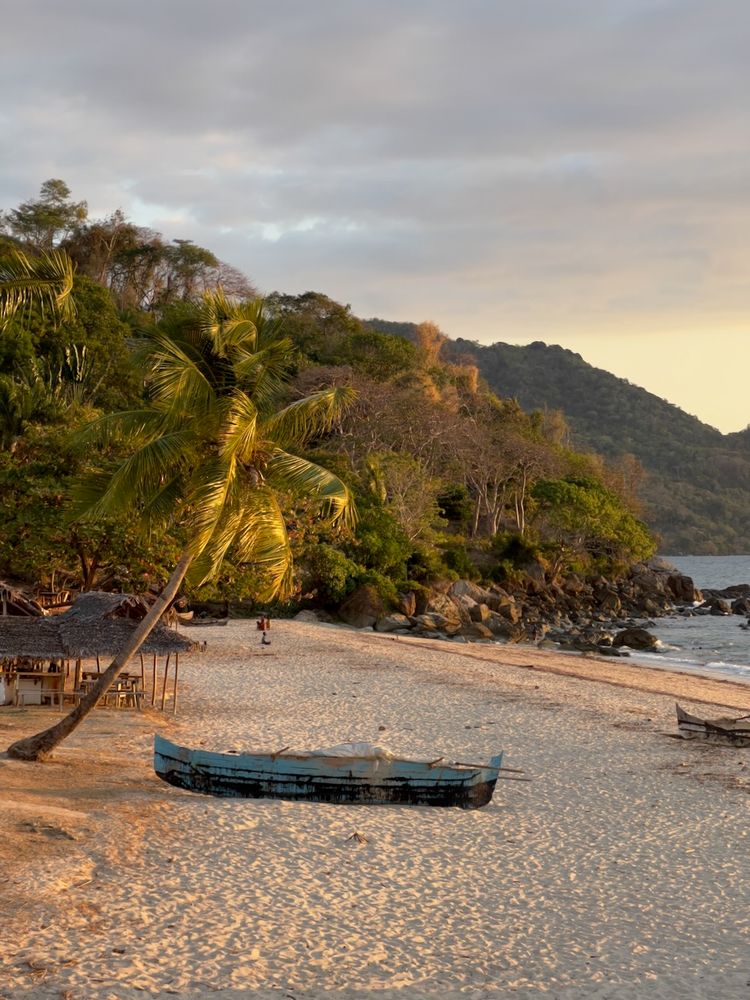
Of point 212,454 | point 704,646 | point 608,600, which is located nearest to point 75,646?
point 212,454

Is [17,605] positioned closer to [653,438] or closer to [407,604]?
[407,604]

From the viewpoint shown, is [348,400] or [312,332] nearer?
[348,400]

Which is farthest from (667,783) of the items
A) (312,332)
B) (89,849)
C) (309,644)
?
(312,332)

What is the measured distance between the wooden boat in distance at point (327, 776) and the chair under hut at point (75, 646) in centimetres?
438

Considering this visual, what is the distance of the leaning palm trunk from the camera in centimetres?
1191

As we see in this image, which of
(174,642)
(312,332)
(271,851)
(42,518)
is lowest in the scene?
(271,851)

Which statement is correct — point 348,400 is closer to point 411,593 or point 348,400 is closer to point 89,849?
point 89,849

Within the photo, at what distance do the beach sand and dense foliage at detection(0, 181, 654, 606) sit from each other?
3.85 meters

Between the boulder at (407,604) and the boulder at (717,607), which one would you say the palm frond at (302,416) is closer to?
the boulder at (407,604)

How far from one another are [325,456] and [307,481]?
29593 millimetres

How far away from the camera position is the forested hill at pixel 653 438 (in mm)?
137875

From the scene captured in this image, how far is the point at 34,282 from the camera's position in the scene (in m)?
9.76

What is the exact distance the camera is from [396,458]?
41.3m

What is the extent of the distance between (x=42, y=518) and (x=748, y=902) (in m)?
14.9
